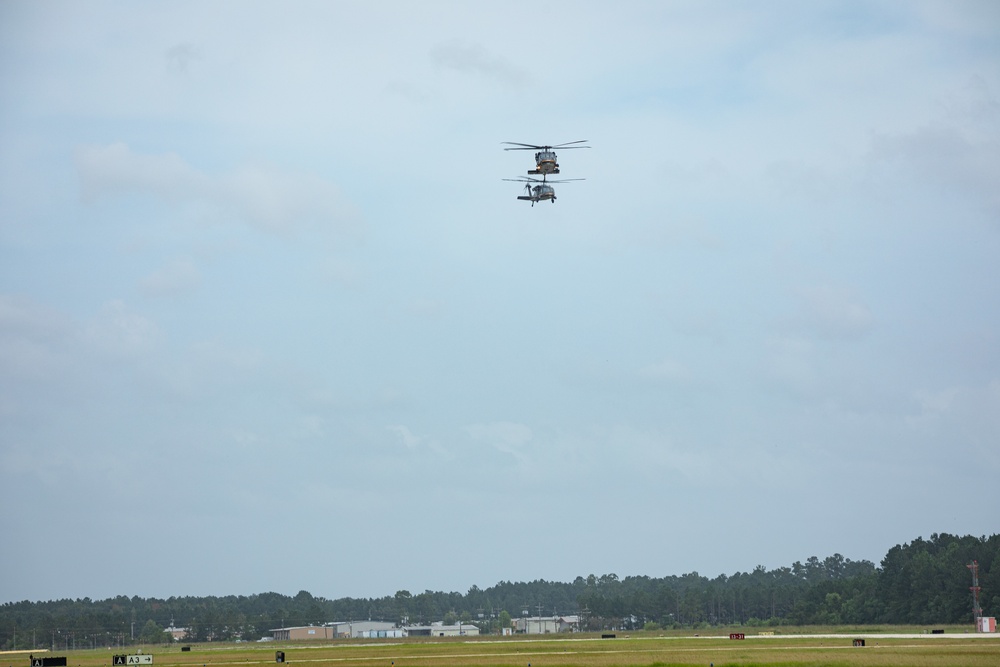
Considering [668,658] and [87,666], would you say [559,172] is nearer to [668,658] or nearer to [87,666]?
[668,658]

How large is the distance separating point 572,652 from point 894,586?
109 metres

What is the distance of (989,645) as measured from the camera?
92312 millimetres

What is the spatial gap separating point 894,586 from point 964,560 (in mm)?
12347

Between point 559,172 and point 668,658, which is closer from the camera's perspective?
point 668,658

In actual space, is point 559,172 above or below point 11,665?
above

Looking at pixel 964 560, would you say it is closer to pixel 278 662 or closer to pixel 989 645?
pixel 989 645

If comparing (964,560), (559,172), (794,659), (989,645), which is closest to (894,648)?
(989,645)

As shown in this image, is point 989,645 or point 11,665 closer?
point 989,645

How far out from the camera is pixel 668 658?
3558 inches

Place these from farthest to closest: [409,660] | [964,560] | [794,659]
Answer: [964,560] < [409,660] < [794,659]

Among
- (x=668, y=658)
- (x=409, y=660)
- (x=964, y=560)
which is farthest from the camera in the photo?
(x=964, y=560)

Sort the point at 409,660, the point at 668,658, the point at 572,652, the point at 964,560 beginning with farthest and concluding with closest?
the point at 964,560 → the point at 572,652 → the point at 409,660 → the point at 668,658

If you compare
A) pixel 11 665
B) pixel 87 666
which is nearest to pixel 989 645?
pixel 87 666

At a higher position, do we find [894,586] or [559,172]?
[559,172]
